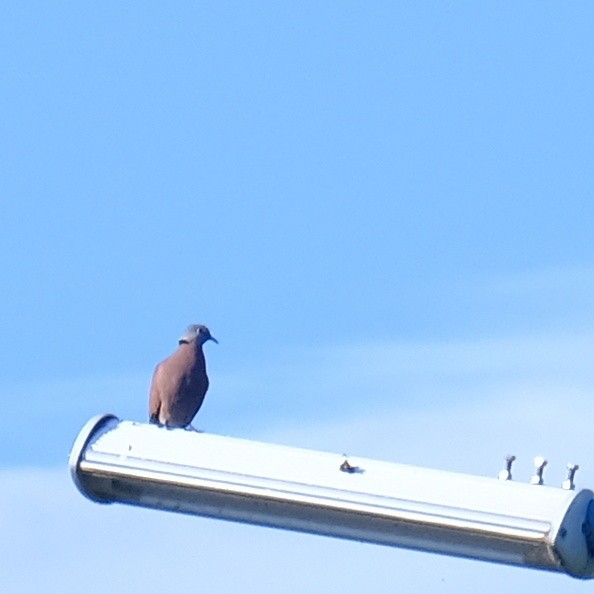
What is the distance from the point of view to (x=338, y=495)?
590cm

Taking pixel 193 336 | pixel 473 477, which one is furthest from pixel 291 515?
pixel 193 336

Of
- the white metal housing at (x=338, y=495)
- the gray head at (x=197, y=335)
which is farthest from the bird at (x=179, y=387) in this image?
the white metal housing at (x=338, y=495)

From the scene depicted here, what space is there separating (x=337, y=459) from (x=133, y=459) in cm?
67

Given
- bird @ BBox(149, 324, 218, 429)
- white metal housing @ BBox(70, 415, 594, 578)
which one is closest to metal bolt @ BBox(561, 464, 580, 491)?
white metal housing @ BBox(70, 415, 594, 578)

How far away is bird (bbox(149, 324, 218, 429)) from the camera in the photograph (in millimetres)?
13695

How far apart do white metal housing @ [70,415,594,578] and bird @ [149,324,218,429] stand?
23.3 feet

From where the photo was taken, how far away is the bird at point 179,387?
1370 centimetres

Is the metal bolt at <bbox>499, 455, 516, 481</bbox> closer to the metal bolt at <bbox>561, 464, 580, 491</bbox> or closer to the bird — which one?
the metal bolt at <bbox>561, 464, 580, 491</bbox>

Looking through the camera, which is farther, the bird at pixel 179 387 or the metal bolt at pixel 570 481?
the bird at pixel 179 387

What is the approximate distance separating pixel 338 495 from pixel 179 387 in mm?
8093

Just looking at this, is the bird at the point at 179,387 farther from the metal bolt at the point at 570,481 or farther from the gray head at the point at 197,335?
the metal bolt at the point at 570,481

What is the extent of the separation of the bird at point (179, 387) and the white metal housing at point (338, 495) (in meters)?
7.09

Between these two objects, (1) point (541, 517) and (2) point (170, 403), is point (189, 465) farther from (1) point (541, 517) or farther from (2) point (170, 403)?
(2) point (170, 403)

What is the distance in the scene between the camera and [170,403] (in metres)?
13.7
